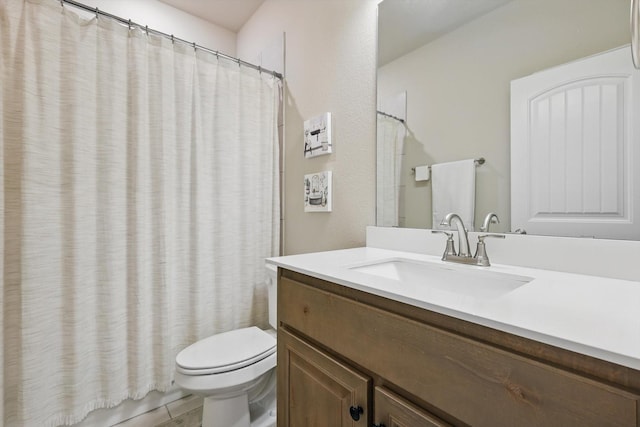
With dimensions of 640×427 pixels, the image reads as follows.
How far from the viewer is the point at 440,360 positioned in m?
0.54

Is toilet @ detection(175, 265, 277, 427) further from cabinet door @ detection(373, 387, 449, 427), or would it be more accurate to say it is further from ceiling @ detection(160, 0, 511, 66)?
ceiling @ detection(160, 0, 511, 66)

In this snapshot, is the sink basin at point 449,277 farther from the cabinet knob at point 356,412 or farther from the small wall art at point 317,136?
the small wall art at point 317,136

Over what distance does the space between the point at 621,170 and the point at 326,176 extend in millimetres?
1078

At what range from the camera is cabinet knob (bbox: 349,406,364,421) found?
0.69 m

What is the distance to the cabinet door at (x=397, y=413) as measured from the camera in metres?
0.56

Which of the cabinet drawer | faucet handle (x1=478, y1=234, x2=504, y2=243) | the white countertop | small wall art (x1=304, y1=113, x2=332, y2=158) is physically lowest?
the cabinet drawer

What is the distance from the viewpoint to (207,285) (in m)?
1.62

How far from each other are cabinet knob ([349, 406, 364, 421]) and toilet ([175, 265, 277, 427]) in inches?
27.3

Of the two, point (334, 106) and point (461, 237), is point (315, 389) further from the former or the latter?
point (334, 106)

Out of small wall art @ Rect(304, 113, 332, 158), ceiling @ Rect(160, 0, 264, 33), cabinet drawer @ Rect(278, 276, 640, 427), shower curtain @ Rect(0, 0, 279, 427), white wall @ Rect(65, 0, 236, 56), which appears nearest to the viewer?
cabinet drawer @ Rect(278, 276, 640, 427)

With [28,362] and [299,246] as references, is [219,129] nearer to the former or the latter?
[299,246]

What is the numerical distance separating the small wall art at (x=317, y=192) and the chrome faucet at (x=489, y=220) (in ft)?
2.41

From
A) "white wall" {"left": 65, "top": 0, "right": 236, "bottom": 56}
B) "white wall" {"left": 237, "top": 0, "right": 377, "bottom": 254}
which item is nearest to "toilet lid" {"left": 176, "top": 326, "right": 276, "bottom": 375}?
"white wall" {"left": 237, "top": 0, "right": 377, "bottom": 254}

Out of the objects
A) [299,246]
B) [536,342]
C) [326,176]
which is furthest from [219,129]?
[536,342]
